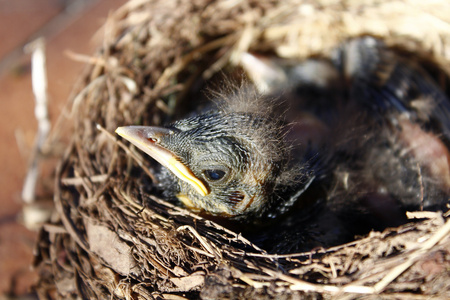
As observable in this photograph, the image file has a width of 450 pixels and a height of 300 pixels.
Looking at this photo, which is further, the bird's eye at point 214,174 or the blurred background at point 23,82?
the blurred background at point 23,82

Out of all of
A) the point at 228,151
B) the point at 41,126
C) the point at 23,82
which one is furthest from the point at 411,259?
the point at 23,82

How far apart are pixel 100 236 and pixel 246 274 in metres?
0.42

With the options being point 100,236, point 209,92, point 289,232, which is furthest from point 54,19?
point 289,232

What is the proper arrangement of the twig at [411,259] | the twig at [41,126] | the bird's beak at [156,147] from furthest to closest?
1. the twig at [41,126]
2. the bird's beak at [156,147]
3. the twig at [411,259]

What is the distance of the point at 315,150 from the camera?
3.68ft

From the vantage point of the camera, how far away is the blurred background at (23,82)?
1.33 meters

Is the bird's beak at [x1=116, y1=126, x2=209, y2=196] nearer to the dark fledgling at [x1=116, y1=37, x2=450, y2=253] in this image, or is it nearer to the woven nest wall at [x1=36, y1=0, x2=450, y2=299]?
the dark fledgling at [x1=116, y1=37, x2=450, y2=253]

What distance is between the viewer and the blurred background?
133 cm

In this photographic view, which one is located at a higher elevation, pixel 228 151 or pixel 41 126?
pixel 41 126

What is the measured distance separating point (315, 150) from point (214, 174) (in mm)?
376

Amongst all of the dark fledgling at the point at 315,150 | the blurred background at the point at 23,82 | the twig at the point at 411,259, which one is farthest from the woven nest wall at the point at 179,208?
the blurred background at the point at 23,82

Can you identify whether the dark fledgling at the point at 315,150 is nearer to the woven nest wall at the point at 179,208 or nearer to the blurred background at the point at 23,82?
the woven nest wall at the point at 179,208

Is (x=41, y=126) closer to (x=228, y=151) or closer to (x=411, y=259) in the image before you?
(x=228, y=151)

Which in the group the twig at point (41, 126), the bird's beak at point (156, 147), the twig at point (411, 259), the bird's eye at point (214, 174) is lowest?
the twig at point (411, 259)
